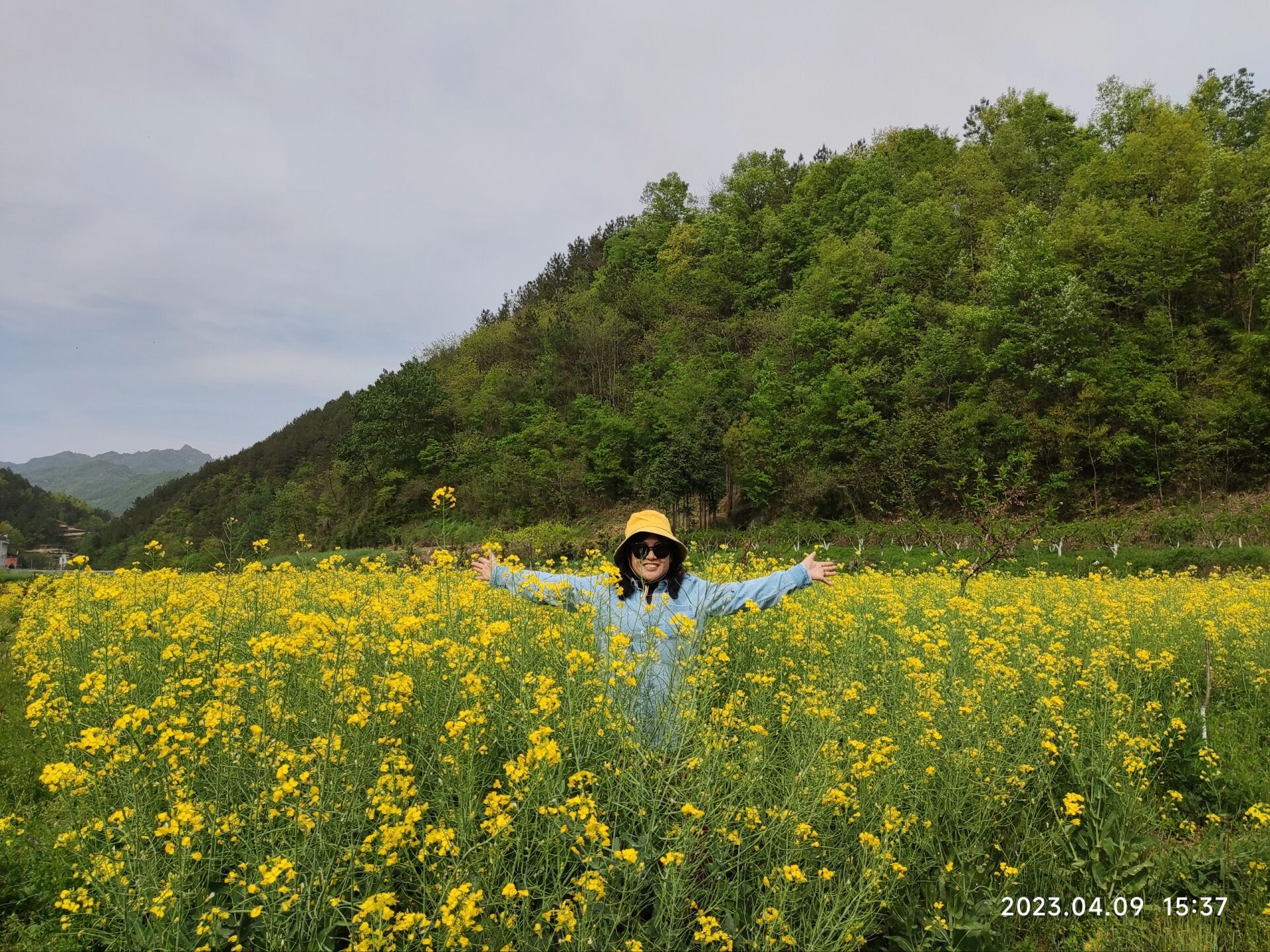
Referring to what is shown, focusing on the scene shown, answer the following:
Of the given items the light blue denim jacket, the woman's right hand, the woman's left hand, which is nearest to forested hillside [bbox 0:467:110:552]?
the woman's right hand

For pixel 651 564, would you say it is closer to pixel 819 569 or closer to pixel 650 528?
pixel 650 528

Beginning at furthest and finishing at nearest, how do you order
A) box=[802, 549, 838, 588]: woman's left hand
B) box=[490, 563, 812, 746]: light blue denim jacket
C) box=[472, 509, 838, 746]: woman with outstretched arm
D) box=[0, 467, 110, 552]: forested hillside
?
box=[0, 467, 110, 552]: forested hillside, box=[802, 549, 838, 588]: woman's left hand, box=[472, 509, 838, 746]: woman with outstretched arm, box=[490, 563, 812, 746]: light blue denim jacket

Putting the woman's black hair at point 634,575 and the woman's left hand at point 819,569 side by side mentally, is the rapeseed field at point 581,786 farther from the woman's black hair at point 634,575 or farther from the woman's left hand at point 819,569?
the woman's left hand at point 819,569

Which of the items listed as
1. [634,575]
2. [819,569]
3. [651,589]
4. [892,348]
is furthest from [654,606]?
[892,348]

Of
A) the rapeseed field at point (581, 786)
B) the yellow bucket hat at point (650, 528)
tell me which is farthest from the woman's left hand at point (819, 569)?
the yellow bucket hat at point (650, 528)

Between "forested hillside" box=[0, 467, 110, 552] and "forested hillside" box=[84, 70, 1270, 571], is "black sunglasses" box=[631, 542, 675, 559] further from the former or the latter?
"forested hillside" box=[0, 467, 110, 552]

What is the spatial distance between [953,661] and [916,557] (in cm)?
1509

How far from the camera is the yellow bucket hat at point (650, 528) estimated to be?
377cm

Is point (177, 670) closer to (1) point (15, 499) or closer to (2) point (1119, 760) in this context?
(2) point (1119, 760)

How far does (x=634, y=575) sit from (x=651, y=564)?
0.16 meters

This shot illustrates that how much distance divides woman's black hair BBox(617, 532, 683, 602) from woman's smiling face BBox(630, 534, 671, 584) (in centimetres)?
2

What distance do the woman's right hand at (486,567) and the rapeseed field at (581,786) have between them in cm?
25

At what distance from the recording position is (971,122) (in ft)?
163

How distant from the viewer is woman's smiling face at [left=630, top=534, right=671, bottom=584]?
Answer: 378cm
